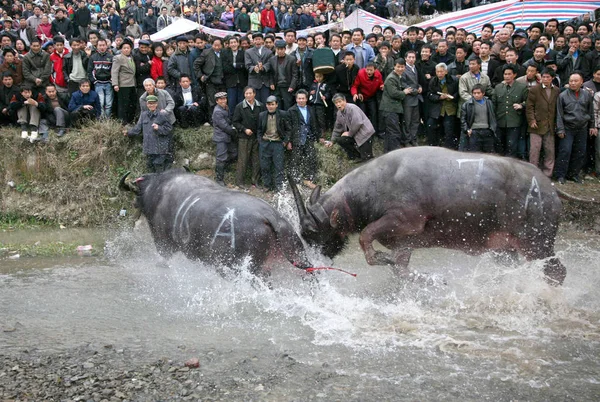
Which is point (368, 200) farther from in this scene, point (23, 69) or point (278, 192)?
point (23, 69)

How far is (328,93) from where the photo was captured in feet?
42.8

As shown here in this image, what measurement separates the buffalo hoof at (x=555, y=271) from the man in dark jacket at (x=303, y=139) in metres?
5.61

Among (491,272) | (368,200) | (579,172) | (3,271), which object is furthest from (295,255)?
(579,172)

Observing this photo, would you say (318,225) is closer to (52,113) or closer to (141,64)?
(141,64)

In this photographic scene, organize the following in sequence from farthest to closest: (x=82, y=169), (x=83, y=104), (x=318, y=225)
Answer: (x=83, y=104)
(x=82, y=169)
(x=318, y=225)

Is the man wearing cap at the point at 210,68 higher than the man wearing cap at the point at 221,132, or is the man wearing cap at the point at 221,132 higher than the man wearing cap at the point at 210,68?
the man wearing cap at the point at 210,68

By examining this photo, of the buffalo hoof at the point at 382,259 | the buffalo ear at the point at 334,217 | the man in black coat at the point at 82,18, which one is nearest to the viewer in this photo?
the buffalo hoof at the point at 382,259

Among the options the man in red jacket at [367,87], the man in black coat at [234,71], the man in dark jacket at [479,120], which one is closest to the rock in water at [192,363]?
the man in dark jacket at [479,120]

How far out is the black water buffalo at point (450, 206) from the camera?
24.4 feet

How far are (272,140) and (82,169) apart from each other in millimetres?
4089

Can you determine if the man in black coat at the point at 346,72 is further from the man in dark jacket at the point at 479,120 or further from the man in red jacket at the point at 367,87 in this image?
the man in dark jacket at the point at 479,120

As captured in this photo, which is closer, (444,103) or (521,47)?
(444,103)

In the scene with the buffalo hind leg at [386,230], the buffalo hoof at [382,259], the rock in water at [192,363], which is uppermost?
the buffalo hind leg at [386,230]

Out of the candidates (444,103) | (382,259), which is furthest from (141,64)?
(382,259)
